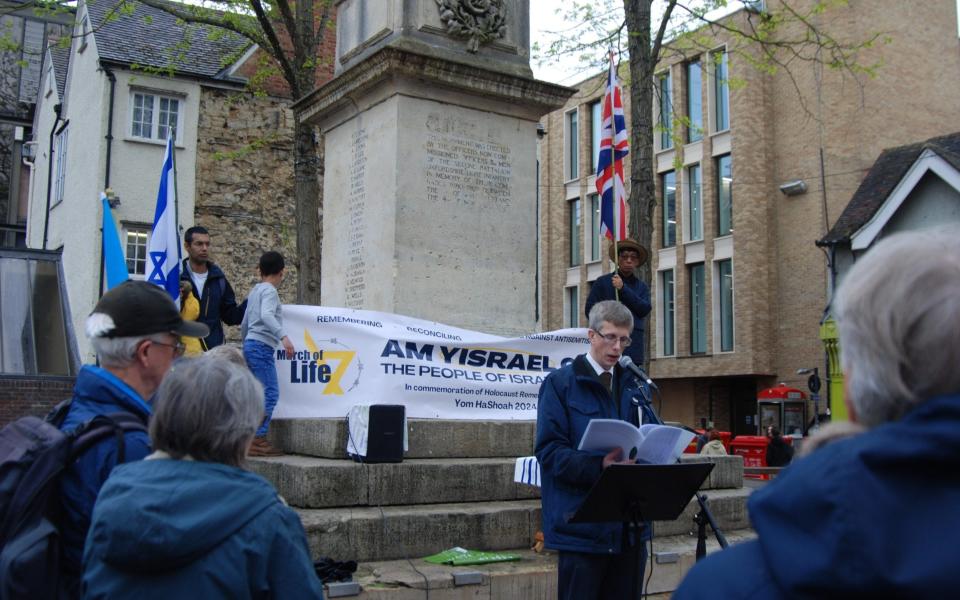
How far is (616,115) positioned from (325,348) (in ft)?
13.9

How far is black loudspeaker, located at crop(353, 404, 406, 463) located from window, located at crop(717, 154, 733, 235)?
Result: 102 ft

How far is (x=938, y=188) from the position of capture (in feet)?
85.5

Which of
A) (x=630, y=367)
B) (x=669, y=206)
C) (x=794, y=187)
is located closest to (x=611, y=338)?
(x=630, y=367)

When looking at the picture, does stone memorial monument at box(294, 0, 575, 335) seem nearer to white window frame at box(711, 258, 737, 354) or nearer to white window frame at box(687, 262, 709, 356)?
white window frame at box(711, 258, 737, 354)

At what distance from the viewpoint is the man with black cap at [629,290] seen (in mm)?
9016

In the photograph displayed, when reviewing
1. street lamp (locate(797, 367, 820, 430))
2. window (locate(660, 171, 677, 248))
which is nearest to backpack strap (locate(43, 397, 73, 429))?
street lamp (locate(797, 367, 820, 430))

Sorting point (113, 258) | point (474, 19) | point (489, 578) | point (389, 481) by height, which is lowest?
point (489, 578)

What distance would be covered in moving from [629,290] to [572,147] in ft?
117

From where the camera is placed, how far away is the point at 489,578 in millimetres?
6027

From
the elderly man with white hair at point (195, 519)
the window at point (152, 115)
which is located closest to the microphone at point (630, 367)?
the elderly man with white hair at point (195, 519)

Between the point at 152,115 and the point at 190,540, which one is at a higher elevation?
the point at 152,115

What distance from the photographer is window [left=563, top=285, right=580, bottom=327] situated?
4376 cm

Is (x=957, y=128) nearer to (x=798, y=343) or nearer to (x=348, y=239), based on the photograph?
Answer: (x=798, y=343)

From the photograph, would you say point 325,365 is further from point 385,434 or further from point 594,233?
point 594,233
